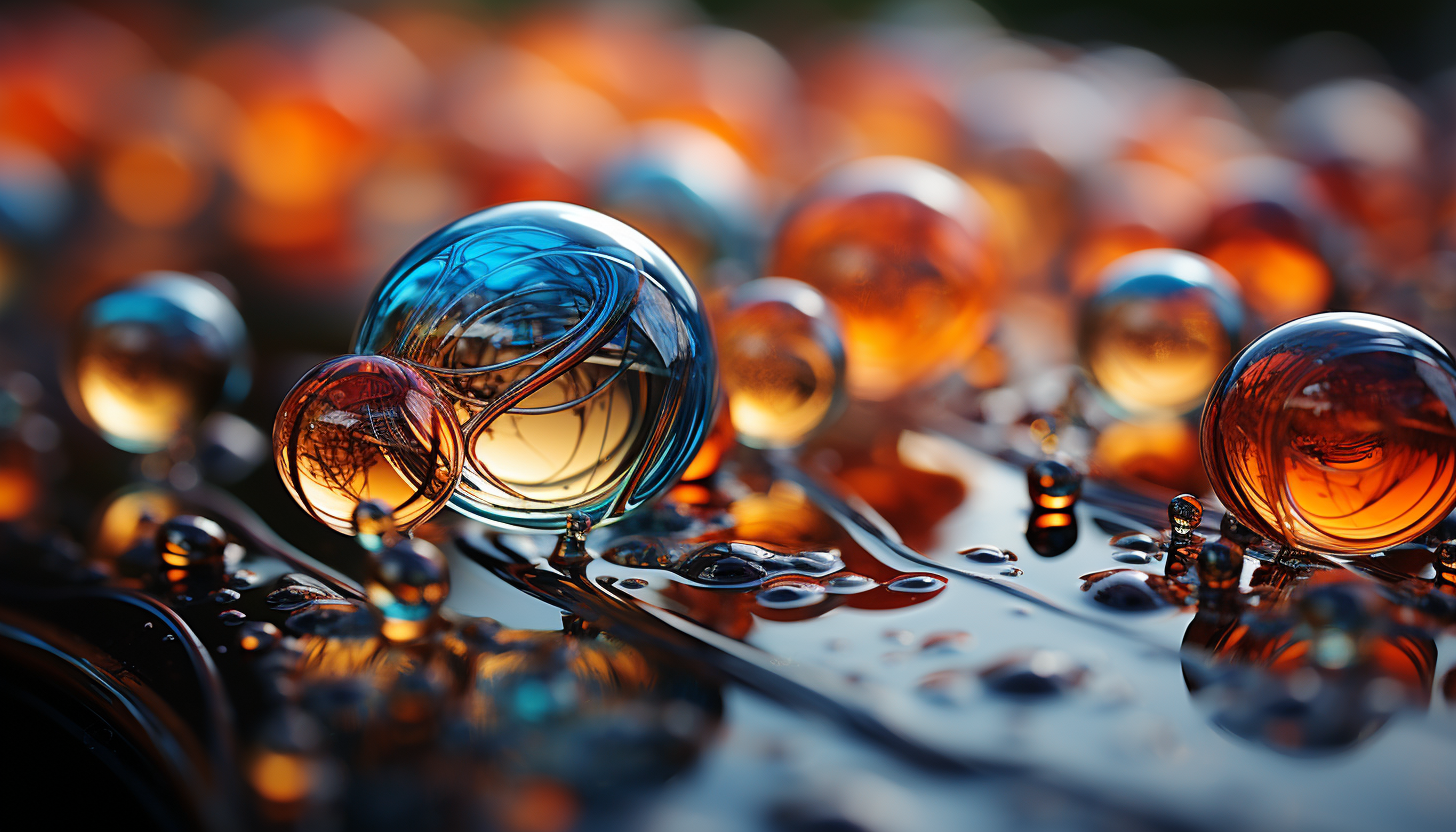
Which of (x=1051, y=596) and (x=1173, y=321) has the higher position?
(x=1173, y=321)

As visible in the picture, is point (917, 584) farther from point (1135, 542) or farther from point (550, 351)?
point (550, 351)

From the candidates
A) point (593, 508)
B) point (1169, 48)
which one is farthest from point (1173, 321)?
point (1169, 48)

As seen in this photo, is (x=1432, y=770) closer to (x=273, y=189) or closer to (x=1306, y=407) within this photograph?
(x=1306, y=407)

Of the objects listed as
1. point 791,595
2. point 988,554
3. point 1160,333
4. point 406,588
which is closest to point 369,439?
point 406,588

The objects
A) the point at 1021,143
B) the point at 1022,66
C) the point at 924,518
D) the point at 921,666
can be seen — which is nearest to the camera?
the point at 921,666

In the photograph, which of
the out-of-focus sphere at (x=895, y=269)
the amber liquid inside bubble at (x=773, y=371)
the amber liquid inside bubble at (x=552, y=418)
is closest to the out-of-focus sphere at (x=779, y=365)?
the amber liquid inside bubble at (x=773, y=371)

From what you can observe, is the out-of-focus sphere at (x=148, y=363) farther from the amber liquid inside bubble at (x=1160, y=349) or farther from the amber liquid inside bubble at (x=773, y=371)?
the amber liquid inside bubble at (x=1160, y=349)

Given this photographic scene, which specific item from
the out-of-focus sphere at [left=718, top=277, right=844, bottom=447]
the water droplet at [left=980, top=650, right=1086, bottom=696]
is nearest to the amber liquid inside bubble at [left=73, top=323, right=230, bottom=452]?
the out-of-focus sphere at [left=718, top=277, right=844, bottom=447]
